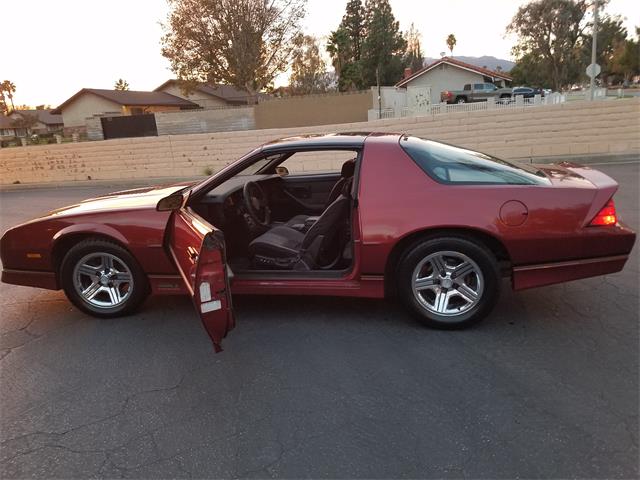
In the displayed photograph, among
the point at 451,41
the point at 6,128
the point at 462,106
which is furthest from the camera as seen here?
the point at 451,41

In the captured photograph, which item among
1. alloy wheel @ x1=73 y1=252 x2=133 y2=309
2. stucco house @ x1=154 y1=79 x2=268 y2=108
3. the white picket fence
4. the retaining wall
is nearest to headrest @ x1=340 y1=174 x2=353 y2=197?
alloy wheel @ x1=73 y1=252 x2=133 y2=309

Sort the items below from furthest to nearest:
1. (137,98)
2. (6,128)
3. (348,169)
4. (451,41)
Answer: (451,41), (6,128), (137,98), (348,169)

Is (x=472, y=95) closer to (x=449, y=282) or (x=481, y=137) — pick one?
(x=481, y=137)

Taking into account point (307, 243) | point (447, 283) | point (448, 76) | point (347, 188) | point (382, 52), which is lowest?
point (447, 283)

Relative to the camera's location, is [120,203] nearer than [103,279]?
No

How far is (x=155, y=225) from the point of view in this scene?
3.84 m

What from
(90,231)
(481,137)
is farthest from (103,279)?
(481,137)

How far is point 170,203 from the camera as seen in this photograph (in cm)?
374

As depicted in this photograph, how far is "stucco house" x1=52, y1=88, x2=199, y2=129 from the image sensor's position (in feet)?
167

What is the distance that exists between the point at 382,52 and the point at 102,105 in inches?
1323

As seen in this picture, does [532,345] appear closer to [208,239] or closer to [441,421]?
[441,421]

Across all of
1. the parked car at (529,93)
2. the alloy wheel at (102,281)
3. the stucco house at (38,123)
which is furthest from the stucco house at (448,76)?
the alloy wheel at (102,281)

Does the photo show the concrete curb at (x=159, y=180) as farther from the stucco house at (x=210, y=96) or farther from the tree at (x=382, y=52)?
the tree at (x=382, y=52)

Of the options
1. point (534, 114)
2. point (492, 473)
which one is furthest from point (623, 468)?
point (534, 114)
